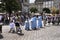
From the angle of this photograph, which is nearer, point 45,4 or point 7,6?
point 7,6

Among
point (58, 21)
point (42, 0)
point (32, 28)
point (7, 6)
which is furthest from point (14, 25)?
point (42, 0)

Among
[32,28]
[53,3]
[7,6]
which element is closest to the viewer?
[32,28]

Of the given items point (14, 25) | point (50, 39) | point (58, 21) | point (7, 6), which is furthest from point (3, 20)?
point (50, 39)

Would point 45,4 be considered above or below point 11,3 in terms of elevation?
below

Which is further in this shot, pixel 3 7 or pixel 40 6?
pixel 40 6

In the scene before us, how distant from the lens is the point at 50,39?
46.2ft

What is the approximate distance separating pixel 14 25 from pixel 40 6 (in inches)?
4413

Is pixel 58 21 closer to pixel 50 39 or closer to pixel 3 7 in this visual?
pixel 3 7

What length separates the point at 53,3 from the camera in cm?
12188

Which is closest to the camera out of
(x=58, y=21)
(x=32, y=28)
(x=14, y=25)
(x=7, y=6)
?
(x=14, y=25)

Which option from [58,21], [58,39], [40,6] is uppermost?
[58,39]

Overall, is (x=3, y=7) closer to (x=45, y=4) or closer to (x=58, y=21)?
(x=58, y=21)

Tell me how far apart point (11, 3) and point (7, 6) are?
0.80 metres

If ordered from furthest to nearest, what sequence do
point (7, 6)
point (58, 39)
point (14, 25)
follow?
point (7, 6) → point (14, 25) → point (58, 39)
